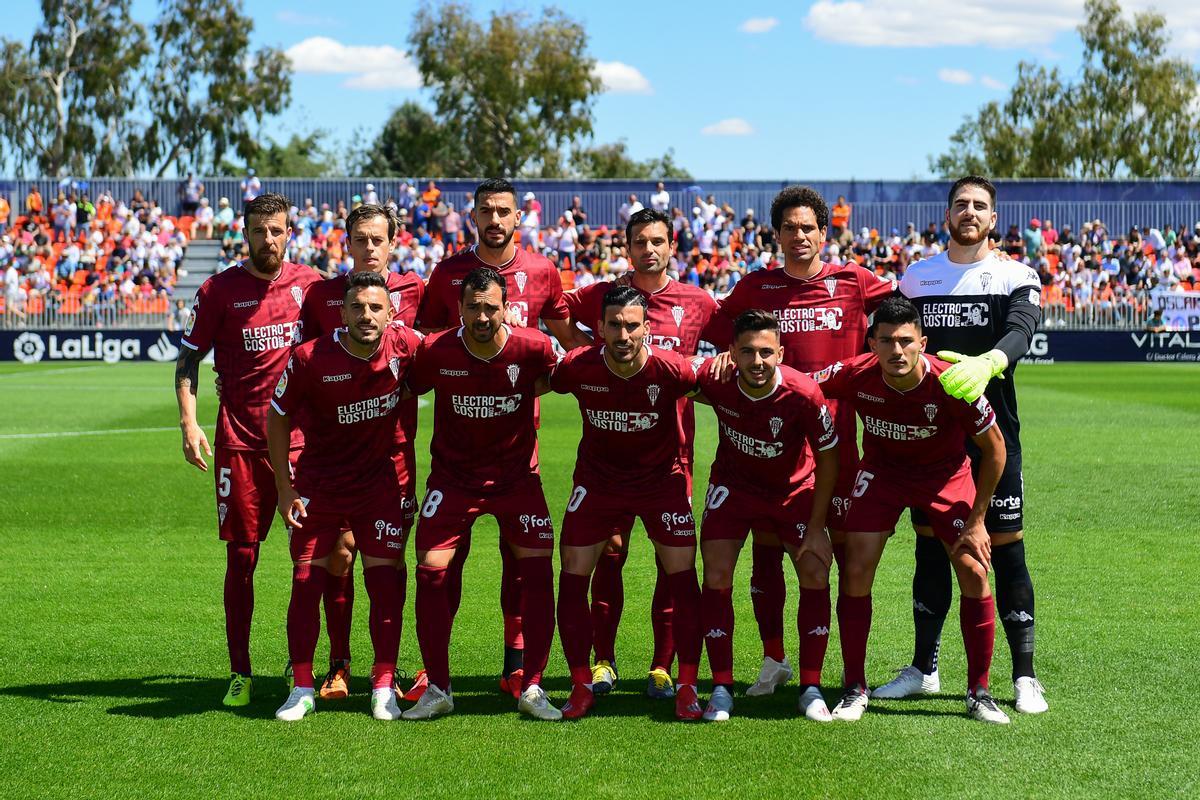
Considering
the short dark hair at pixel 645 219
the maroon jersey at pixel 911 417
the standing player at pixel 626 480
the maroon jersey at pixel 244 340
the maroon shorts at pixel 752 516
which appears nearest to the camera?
the maroon jersey at pixel 911 417

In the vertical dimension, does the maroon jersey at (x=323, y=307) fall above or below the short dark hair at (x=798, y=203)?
below

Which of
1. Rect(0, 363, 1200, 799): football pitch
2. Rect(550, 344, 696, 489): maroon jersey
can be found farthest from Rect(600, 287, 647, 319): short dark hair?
Rect(0, 363, 1200, 799): football pitch

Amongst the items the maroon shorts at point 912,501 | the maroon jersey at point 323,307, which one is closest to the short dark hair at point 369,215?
the maroon jersey at point 323,307

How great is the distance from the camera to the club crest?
20.8ft

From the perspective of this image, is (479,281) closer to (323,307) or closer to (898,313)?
(323,307)

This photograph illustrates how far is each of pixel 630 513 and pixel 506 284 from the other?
4.77ft

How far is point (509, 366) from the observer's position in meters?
6.46

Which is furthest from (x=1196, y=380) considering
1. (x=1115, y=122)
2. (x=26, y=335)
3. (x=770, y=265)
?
(x=1115, y=122)

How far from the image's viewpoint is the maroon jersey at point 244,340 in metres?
6.84

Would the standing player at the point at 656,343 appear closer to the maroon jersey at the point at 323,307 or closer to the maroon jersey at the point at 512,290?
the maroon jersey at the point at 512,290

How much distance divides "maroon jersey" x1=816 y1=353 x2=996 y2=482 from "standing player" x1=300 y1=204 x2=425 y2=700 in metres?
2.16

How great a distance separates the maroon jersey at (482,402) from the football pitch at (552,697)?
3.80ft

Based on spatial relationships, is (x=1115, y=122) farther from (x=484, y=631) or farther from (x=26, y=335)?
(x=484, y=631)

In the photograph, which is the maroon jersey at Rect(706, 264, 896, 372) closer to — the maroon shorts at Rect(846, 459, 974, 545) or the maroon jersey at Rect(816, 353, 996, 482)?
the maroon jersey at Rect(816, 353, 996, 482)
